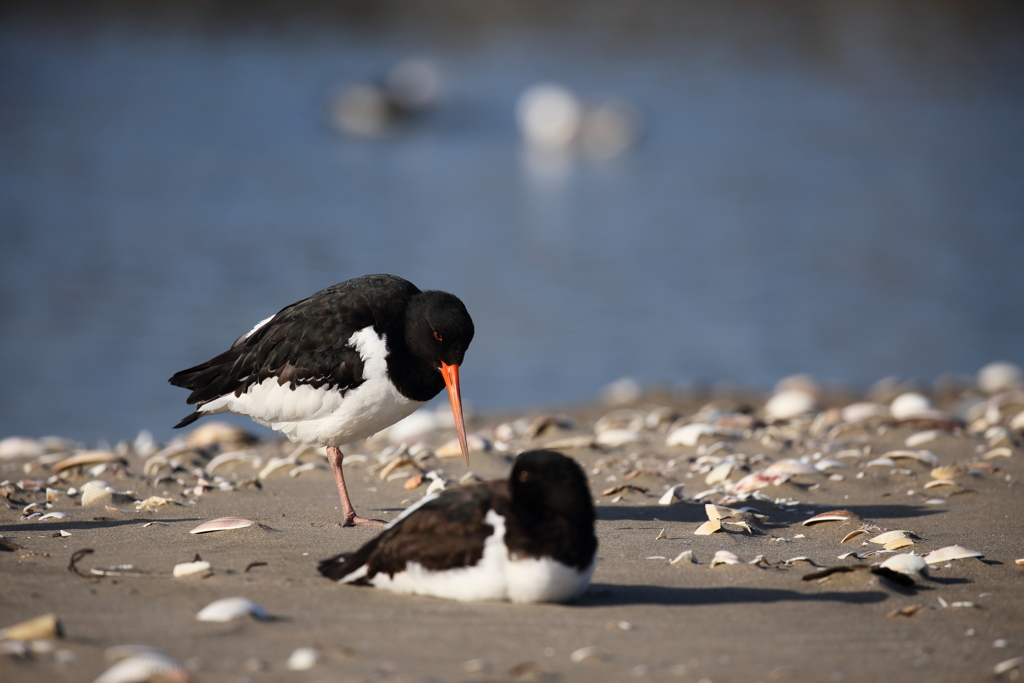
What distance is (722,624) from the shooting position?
3.96 metres

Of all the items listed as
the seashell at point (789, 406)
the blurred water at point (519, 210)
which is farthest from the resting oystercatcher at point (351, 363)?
the blurred water at point (519, 210)

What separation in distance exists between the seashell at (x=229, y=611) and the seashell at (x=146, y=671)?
524 millimetres

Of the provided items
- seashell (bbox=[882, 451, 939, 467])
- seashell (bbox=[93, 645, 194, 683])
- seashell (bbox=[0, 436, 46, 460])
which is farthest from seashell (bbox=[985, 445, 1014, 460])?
seashell (bbox=[0, 436, 46, 460])

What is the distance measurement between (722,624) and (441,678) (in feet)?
4.12

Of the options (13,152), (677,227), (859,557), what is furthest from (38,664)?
(13,152)

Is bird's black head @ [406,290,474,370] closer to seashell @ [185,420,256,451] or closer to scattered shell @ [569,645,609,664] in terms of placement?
scattered shell @ [569,645,609,664]

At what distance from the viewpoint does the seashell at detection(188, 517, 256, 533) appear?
5.08 metres

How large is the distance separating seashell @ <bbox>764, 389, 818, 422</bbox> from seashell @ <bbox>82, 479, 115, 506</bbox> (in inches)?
233

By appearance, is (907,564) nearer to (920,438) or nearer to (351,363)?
(351,363)

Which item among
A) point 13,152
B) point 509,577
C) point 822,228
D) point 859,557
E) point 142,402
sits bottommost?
point 859,557

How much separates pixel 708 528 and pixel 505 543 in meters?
1.88

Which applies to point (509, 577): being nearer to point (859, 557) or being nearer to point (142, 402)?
point (859, 557)

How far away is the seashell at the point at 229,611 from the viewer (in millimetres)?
3721

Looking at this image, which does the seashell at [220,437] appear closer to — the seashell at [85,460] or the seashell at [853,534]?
the seashell at [85,460]
